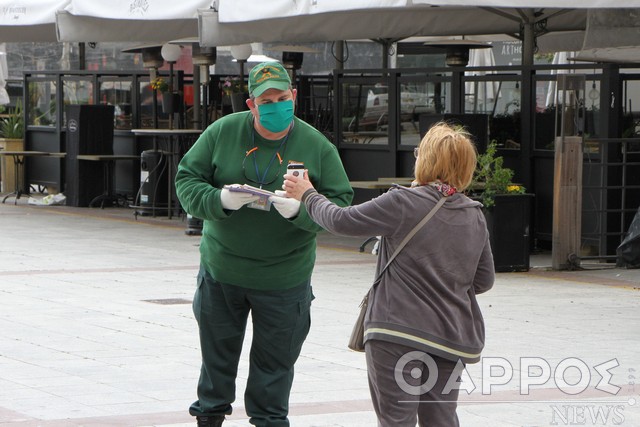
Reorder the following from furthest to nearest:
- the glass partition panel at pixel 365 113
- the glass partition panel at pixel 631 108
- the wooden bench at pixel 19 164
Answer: the wooden bench at pixel 19 164 < the glass partition panel at pixel 365 113 < the glass partition panel at pixel 631 108

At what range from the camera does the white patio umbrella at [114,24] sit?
Result: 14781mm

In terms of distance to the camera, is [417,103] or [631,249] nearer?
[631,249]

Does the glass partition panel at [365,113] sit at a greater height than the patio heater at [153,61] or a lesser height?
lesser

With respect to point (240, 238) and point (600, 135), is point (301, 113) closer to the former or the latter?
point (600, 135)

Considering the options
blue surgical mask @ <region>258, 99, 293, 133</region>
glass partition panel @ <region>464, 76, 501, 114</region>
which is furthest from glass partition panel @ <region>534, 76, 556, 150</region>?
blue surgical mask @ <region>258, 99, 293, 133</region>

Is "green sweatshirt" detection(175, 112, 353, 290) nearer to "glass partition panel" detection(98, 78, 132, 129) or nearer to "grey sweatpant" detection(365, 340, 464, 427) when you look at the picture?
"grey sweatpant" detection(365, 340, 464, 427)

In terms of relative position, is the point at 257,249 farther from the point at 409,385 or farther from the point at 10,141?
the point at 10,141

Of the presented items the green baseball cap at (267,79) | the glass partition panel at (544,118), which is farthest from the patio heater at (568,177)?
the green baseball cap at (267,79)

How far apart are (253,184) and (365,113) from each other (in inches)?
434

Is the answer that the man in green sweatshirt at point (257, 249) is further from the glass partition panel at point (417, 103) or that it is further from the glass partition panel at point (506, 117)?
the glass partition panel at point (417, 103)

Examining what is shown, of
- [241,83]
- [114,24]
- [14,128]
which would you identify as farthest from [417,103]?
[14,128]

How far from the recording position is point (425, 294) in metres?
4.70

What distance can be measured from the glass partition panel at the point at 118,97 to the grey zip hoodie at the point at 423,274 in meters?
16.0

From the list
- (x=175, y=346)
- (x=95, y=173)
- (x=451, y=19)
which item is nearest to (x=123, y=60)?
(x=95, y=173)
